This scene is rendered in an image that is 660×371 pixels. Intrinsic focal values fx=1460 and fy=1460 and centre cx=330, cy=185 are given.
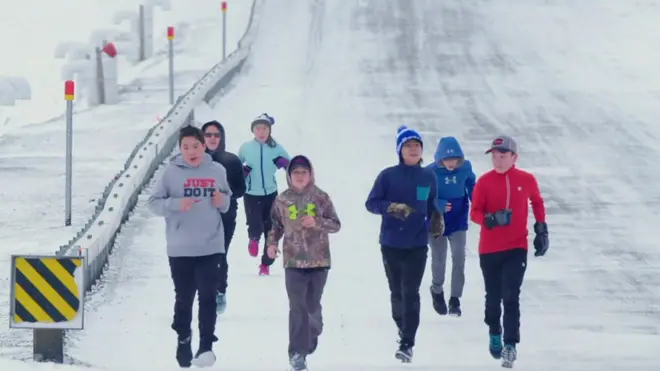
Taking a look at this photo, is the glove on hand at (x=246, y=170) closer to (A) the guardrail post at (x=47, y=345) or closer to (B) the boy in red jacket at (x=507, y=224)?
(B) the boy in red jacket at (x=507, y=224)

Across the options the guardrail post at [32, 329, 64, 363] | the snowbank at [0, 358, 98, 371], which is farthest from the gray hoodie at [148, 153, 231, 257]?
the snowbank at [0, 358, 98, 371]

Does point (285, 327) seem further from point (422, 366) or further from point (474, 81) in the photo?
point (474, 81)

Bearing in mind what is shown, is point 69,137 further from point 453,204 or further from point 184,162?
point 184,162

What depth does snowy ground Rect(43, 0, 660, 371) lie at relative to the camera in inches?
442

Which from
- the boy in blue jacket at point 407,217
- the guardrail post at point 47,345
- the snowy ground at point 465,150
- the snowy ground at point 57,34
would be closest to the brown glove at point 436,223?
the boy in blue jacket at point 407,217

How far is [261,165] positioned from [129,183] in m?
2.83

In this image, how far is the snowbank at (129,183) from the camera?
12.5 metres

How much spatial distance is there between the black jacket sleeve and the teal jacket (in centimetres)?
127

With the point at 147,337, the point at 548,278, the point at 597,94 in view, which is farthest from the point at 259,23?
the point at 147,337

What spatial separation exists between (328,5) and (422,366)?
29.4 meters

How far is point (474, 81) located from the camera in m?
27.7

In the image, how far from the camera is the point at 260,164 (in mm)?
12961

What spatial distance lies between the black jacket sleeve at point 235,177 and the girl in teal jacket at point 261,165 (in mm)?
1162

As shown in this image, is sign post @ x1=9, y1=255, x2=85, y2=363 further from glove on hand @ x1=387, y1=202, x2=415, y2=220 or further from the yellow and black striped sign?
glove on hand @ x1=387, y1=202, x2=415, y2=220
